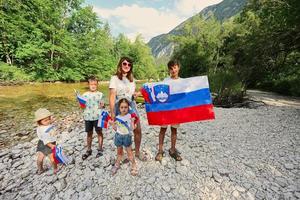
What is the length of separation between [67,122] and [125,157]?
505cm

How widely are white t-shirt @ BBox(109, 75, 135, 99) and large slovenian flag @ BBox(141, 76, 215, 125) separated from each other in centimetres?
46

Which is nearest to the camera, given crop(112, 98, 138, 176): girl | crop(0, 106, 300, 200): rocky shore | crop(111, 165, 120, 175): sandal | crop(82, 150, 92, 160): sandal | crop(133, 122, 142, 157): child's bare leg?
crop(0, 106, 300, 200): rocky shore

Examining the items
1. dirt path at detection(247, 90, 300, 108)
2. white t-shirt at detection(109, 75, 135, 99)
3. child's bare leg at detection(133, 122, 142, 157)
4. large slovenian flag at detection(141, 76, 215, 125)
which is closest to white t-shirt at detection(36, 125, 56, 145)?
white t-shirt at detection(109, 75, 135, 99)

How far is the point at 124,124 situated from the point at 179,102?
4.57 ft

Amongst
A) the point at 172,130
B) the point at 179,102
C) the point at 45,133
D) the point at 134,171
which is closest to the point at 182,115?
the point at 179,102

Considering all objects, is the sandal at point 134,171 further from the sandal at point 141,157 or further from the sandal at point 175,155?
the sandal at point 175,155

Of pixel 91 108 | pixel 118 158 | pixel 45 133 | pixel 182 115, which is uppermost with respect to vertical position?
pixel 91 108

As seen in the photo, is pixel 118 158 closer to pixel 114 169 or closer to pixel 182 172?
pixel 114 169

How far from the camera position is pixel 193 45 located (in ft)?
122

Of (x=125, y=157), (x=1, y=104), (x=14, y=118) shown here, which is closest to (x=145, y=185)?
(x=125, y=157)

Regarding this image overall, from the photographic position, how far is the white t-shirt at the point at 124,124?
3855 mm

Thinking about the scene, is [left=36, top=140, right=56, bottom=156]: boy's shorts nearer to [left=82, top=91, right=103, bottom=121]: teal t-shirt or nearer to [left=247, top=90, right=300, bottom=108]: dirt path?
[left=82, top=91, right=103, bottom=121]: teal t-shirt

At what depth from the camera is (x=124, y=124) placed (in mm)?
3861

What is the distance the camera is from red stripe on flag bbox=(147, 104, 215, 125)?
4.43 meters
